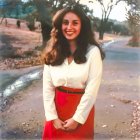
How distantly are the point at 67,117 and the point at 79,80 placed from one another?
13 centimetres

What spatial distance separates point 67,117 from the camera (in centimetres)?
111

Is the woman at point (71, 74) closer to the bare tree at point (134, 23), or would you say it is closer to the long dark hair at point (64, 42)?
the long dark hair at point (64, 42)

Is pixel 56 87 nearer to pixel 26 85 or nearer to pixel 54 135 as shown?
pixel 54 135

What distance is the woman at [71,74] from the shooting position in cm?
105

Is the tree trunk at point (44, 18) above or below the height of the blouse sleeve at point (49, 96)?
above

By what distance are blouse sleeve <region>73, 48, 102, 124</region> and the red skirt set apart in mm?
39

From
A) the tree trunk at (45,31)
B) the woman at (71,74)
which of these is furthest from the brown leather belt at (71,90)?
the tree trunk at (45,31)

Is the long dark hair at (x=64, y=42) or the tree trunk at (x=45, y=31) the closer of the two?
the long dark hair at (x=64, y=42)

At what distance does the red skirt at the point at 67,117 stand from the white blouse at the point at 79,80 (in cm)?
2

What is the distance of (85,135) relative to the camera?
1.13 meters

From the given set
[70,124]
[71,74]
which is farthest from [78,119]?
[71,74]

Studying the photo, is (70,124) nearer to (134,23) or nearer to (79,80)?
(79,80)

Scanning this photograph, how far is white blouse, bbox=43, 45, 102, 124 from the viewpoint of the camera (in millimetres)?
1044

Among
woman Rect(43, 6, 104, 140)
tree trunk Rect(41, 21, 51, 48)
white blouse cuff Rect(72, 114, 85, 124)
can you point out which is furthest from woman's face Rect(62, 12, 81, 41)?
tree trunk Rect(41, 21, 51, 48)
